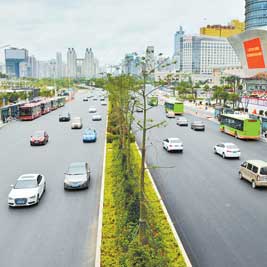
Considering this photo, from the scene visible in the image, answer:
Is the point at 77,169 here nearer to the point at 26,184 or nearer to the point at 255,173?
the point at 26,184

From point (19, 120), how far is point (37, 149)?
26.2 m

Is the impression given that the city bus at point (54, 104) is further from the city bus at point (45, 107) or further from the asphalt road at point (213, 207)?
the asphalt road at point (213, 207)

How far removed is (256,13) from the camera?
411 feet

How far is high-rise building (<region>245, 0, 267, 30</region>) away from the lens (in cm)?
12319

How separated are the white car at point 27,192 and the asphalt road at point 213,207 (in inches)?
248

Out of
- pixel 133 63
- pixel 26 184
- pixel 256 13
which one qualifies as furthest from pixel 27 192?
pixel 256 13

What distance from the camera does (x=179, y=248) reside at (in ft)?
41.0

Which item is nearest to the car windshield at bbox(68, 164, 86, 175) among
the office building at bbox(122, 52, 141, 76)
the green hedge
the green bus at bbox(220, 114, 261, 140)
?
the green hedge

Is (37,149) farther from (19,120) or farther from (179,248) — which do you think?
(19,120)

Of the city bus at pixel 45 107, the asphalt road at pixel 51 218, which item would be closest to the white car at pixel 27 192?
the asphalt road at pixel 51 218

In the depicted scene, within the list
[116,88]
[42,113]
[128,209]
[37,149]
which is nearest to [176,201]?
[128,209]

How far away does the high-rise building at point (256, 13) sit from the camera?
404ft

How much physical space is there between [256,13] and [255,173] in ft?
388

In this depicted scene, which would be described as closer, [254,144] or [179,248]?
[179,248]
